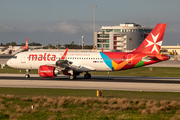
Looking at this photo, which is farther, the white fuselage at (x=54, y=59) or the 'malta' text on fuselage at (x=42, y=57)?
the 'malta' text on fuselage at (x=42, y=57)

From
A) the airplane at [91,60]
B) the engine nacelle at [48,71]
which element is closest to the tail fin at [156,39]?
the airplane at [91,60]

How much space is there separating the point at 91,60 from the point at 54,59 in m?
6.04

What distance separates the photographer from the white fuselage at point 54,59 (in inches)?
1608

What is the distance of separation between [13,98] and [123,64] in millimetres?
19696

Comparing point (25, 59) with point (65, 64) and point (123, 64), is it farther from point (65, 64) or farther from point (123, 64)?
point (123, 64)

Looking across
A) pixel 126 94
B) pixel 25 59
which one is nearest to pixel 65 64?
pixel 25 59

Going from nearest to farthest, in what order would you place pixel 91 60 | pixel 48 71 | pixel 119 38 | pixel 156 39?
pixel 48 71, pixel 156 39, pixel 91 60, pixel 119 38

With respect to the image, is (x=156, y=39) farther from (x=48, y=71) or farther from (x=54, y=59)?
(x=48, y=71)

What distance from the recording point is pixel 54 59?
1649 inches

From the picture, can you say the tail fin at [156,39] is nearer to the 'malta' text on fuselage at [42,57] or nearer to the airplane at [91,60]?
the airplane at [91,60]

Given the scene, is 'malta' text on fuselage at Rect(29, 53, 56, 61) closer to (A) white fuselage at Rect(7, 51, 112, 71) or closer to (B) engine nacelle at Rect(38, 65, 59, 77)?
(A) white fuselage at Rect(7, 51, 112, 71)

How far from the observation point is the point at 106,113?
61.6 ft

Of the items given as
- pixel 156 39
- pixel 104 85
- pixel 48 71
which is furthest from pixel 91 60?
pixel 156 39

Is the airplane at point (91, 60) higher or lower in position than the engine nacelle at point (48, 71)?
higher
